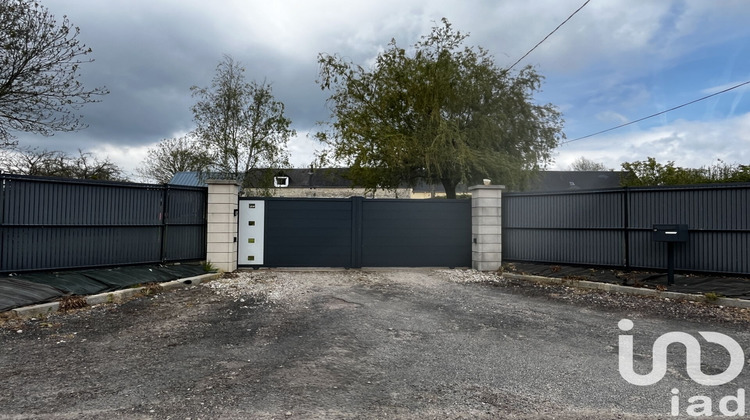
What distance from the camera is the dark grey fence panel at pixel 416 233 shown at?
12.2 m

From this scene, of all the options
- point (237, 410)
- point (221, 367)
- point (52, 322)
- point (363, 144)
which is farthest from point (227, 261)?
point (363, 144)

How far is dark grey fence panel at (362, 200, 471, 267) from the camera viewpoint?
12.2m

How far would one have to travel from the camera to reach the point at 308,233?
1192 centimetres

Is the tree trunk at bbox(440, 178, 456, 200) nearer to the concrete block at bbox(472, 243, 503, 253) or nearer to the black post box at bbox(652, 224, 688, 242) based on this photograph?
the concrete block at bbox(472, 243, 503, 253)

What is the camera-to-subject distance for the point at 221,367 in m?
4.11

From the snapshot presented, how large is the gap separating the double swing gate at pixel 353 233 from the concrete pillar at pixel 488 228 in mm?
586

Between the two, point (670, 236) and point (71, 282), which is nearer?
point (71, 282)

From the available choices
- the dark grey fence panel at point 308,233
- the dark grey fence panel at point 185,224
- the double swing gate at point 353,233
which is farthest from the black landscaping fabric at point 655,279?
the dark grey fence panel at point 185,224

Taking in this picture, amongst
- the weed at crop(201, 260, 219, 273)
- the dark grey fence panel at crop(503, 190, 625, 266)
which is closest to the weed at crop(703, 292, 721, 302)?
the dark grey fence panel at crop(503, 190, 625, 266)

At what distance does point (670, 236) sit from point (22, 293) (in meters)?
12.0

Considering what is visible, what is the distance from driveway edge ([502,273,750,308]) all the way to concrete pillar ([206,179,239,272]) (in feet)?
25.1

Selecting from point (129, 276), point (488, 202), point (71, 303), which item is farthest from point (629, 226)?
point (71, 303)

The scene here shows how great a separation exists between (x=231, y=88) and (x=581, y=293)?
17792mm

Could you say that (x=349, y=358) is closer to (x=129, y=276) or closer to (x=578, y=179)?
(x=129, y=276)
